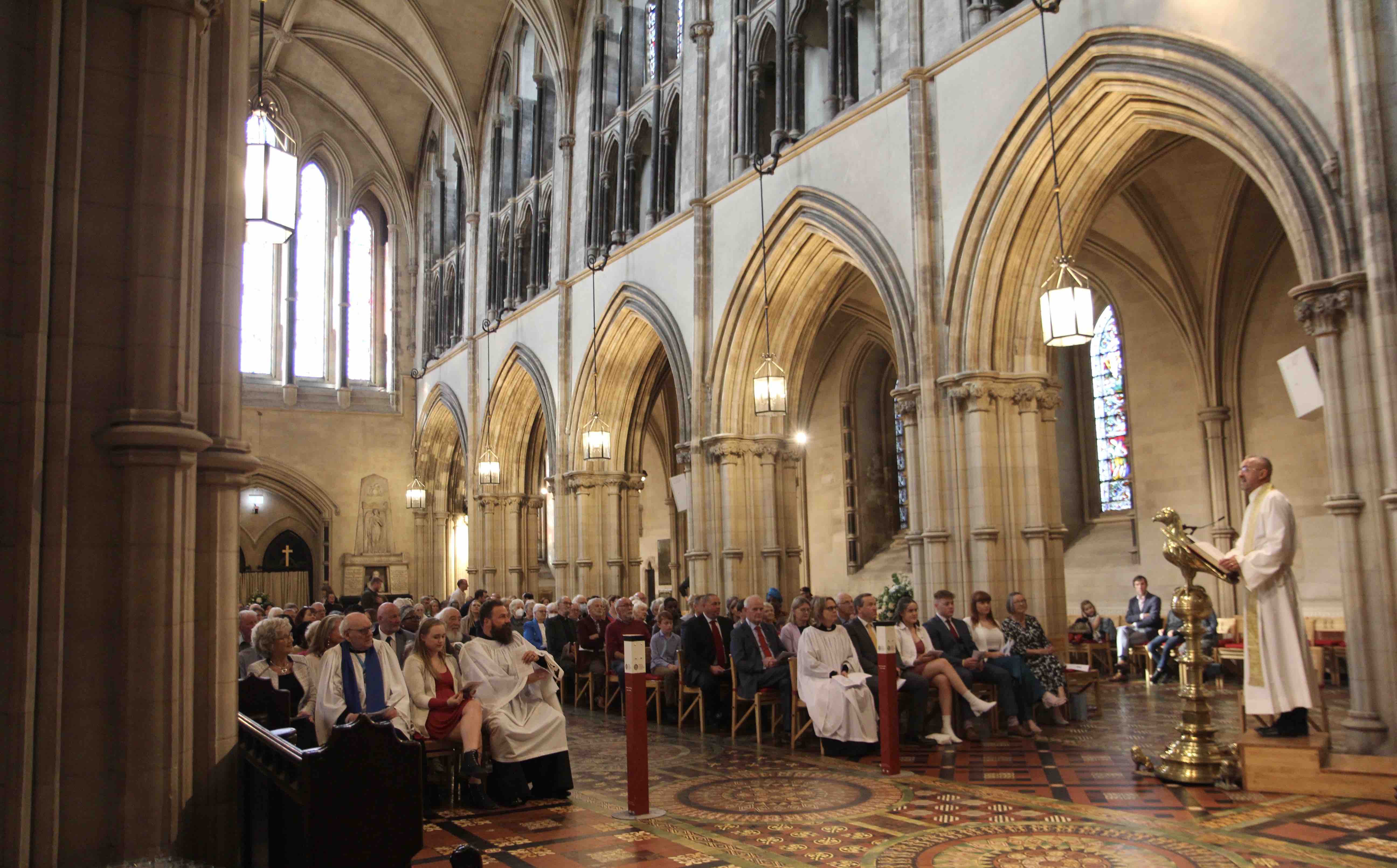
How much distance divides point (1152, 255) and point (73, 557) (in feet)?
44.0

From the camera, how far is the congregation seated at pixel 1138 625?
1231 cm

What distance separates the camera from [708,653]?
9281 mm

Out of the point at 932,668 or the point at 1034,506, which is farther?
the point at 1034,506

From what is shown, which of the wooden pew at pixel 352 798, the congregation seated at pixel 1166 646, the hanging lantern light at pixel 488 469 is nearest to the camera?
the wooden pew at pixel 352 798

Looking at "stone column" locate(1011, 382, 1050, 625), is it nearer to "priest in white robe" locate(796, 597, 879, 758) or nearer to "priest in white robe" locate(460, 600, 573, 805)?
"priest in white robe" locate(796, 597, 879, 758)

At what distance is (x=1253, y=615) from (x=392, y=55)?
20031mm

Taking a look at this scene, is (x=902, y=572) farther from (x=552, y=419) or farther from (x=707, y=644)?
(x=707, y=644)

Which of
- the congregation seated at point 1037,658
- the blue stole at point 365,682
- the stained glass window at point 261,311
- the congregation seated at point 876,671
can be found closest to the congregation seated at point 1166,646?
the congregation seated at point 1037,658

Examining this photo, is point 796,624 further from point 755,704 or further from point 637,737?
point 637,737

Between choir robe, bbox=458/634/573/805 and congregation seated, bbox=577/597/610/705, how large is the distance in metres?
4.56

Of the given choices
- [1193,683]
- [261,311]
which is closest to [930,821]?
[1193,683]

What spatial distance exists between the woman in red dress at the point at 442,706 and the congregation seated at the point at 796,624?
2893 millimetres

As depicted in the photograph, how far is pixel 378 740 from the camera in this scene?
336 cm

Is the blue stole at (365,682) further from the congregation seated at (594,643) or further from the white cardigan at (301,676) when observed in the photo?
the congregation seated at (594,643)
